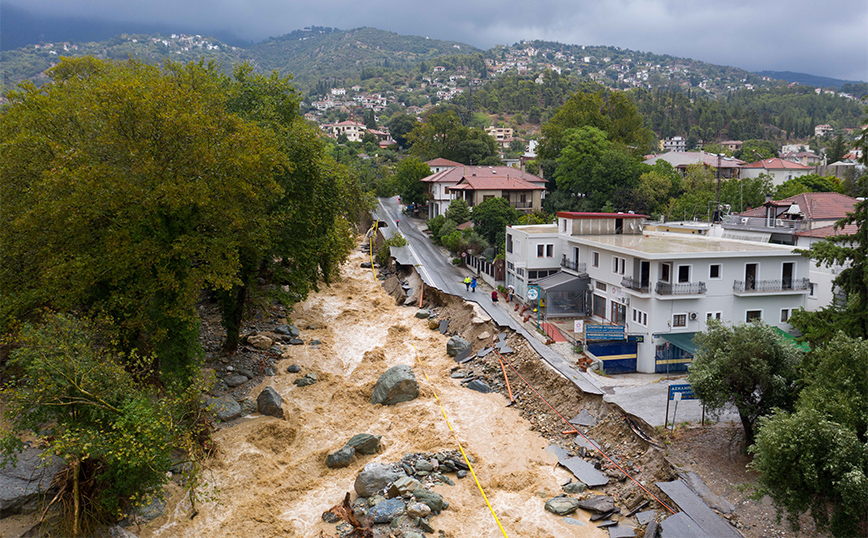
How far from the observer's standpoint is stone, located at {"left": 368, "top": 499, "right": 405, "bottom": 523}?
15.8 meters

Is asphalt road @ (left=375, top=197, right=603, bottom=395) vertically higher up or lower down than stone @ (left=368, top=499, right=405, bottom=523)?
higher up

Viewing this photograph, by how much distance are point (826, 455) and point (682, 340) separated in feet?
52.7

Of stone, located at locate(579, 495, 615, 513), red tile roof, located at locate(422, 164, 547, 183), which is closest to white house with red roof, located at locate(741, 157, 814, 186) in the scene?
red tile roof, located at locate(422, 164, 547, 183)

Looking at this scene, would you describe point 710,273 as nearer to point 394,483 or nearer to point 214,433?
point 394,483

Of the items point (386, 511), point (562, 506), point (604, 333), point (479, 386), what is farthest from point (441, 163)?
point (386, 511)

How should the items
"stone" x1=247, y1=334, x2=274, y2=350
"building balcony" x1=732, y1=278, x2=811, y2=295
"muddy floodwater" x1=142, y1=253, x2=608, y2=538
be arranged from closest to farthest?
1. "muddy floodwater" x1=142, y1=253, x2=608, y2=538
2. "building balcony" x1=732, y1=278, x2=811, y2=295
3. "stone" x1=247, y1=334, x2=274, y2=350

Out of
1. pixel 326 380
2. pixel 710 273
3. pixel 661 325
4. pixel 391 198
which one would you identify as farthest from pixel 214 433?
pixel 391 198

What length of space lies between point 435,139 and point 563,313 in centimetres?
6518

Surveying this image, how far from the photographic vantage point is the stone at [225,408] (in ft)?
72.4

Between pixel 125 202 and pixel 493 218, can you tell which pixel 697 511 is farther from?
pixel 493 218

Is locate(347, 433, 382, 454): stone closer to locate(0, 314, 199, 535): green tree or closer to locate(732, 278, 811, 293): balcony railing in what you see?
locate(0, 314, 199, 535): green tree

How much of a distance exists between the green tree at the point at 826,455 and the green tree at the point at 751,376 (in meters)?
2.87

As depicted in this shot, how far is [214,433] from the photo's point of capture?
21.0 m

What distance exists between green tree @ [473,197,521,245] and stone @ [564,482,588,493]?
33.0 m
